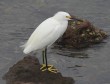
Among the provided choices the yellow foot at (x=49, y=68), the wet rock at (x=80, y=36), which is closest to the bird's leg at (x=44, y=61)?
the yellow foot at (x=49, y=68)

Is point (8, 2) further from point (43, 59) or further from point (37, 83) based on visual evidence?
point (37, 83)

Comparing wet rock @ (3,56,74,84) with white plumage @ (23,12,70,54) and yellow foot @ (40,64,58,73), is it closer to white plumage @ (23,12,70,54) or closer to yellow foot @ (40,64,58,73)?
yellow foot @ (40,64,58,73)

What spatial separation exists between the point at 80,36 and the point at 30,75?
7.89 feet

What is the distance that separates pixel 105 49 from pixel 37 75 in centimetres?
227

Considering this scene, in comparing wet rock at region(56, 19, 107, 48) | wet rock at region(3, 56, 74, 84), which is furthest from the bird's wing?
wet rock at region(56, 19, 107, 48)

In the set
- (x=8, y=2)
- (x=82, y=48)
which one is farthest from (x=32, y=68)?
(x=8, y=2)

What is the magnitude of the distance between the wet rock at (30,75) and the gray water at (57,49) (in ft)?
0.62

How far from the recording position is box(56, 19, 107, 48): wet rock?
1126 cm

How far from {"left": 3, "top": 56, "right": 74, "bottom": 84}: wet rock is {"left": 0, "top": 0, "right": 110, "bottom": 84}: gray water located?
188 millimetres

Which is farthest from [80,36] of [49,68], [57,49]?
[49,68]

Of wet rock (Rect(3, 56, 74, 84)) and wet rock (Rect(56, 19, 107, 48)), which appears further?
wet rock (Rect(56, 19, 107, 48))

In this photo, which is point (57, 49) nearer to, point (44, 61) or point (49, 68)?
point (44, 61)

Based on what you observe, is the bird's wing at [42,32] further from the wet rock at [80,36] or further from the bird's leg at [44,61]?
the wet rock at [80,36]

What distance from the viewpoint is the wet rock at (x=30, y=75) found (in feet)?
30.2
